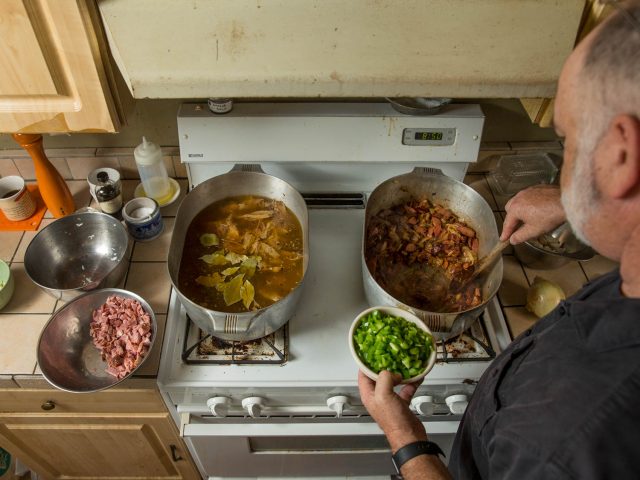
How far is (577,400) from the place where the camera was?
0.69 m

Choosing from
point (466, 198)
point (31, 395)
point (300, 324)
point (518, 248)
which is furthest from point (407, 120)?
point (31, 395)

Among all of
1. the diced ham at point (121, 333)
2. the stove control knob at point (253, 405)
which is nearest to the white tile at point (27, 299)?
the diced ham at point (121, 333)

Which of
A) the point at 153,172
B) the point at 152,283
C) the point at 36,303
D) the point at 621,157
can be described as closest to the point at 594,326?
the point at 621,157

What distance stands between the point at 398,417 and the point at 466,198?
74cm

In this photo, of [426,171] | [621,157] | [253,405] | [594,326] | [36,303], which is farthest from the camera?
[426,171]

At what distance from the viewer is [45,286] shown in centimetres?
131

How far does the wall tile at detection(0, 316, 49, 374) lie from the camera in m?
1.23

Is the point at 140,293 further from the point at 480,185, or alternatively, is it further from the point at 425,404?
the point at 480,185

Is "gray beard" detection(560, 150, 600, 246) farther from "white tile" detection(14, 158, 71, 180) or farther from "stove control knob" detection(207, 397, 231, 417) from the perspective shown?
"white tile" detection(14, 158, 71, 180)

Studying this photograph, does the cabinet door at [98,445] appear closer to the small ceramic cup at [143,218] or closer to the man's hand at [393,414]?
the small ceramic cup at [143,218]

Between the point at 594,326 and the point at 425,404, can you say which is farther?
the point at 425,404

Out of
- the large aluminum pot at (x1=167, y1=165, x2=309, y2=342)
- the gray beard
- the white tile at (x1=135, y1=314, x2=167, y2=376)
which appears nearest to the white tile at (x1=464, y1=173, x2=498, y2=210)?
the large aluminum pot at (x1=167, y1=165, x2=309, y2=342)

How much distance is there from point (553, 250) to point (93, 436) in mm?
1551

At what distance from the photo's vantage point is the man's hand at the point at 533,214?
3.82 ft
